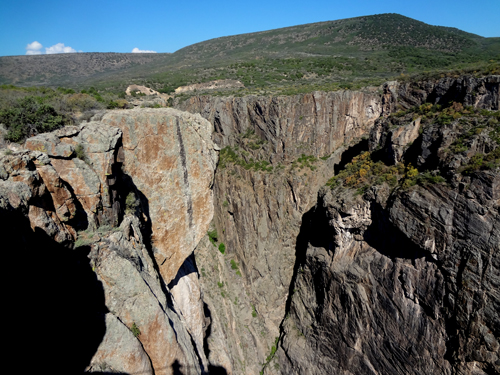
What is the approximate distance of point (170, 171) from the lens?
45.7 ft

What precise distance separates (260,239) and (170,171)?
15813 mm

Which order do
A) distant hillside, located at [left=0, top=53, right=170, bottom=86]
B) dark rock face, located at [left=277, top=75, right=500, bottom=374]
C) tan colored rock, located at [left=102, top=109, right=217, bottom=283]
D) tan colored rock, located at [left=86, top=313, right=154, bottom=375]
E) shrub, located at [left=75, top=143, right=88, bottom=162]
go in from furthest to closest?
distant hillside, located at [left=0, top=53, right=170, bottom=86]
dark rock face, located at [left=277, top=75, right=500, bottom=374]
tan colored rock, located at [left=102, top=109, right=217, bottom=283]
shrub, located at [left=75, top=143, right=88, bottom=162]
tan colored rock, located at [left=86, top=313, right=154, bottom=375]

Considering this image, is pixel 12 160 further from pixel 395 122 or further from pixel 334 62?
pixel 334 62

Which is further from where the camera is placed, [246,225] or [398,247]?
[246,225]

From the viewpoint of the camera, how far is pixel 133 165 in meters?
13.1

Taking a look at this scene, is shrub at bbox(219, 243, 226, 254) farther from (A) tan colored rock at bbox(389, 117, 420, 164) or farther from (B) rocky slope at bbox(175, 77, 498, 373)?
(A) tan colored rock at bbox(389, 117, 420, 164)

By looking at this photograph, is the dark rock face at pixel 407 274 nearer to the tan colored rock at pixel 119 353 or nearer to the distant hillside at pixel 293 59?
the tan colored rock at pixel 119 353

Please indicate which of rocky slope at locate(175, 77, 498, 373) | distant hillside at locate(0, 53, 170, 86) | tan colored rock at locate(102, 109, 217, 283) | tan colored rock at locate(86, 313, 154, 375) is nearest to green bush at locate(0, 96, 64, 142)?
tan colored rock at locate(102, 109, 217, 283)

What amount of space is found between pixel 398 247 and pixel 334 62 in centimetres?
3654

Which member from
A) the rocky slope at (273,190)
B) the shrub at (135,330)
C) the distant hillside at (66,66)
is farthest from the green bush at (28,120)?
the distant hillside at (66,66)

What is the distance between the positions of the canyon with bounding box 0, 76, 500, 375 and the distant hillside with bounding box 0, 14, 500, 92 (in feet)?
44.0

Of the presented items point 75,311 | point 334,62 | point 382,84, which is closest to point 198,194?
point 75,311

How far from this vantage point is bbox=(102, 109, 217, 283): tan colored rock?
514 inches

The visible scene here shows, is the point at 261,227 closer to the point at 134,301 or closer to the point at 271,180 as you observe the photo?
the point at 271,180
